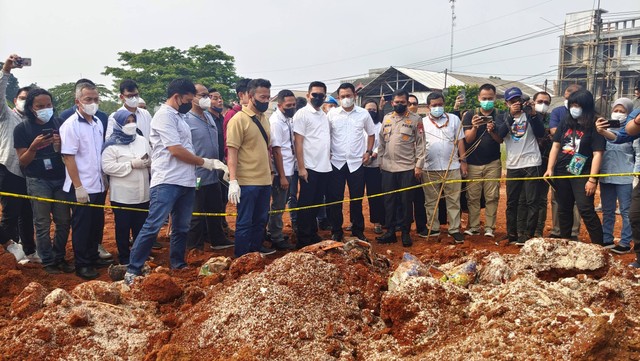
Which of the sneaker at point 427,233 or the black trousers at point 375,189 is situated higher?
the black trousers at point 375,189

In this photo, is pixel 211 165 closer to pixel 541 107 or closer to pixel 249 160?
pixel 249 160

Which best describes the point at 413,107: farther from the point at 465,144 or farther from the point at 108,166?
the point at 108,166

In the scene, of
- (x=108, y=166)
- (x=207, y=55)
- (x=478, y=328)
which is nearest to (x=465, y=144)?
(x=478, y=328)

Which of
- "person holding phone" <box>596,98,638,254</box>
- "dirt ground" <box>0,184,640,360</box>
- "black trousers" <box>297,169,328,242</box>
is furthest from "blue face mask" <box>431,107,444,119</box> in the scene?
"dirt ground" <box>0,184,640,360</box>

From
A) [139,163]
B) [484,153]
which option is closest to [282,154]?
[139,163]

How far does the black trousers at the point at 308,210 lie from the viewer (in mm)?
6047

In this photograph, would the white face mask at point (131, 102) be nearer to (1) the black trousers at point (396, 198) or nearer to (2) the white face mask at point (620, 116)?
(1) the black trousers at point (396, 198)

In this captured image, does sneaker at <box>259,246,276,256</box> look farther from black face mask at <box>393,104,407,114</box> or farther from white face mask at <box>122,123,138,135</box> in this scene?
black face mask at <box>393,104,407,114</box>

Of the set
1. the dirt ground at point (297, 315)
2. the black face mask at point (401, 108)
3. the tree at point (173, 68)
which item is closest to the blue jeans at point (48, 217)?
the dirt ground at point (297, 315)

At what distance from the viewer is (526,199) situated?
5.90 metres

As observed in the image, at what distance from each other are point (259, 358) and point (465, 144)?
432 centimetres

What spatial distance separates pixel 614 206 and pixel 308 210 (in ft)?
11.5

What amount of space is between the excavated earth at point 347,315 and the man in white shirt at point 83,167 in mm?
1376


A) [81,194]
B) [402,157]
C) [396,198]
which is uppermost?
[402,157]
